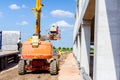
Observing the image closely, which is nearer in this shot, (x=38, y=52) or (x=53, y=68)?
(x=53, y=68)

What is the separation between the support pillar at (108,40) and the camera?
24.9 ft

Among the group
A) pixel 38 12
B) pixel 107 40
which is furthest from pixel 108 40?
pixel 38 12

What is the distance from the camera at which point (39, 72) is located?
1820 centimetres

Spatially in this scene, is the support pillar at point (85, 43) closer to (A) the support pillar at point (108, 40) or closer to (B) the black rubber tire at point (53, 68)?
(B) the black rubber tire at point (53, 68)

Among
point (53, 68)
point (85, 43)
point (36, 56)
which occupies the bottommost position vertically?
point (53, 68)

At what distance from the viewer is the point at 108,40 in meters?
7.71

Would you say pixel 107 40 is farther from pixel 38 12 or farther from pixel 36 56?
pixel 38 12

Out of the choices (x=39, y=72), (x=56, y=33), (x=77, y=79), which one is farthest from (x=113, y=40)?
(x=56, y=33)

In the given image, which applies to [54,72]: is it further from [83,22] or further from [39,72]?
[83,22]

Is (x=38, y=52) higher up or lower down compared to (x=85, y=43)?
lower down

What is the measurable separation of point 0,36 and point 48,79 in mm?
14761

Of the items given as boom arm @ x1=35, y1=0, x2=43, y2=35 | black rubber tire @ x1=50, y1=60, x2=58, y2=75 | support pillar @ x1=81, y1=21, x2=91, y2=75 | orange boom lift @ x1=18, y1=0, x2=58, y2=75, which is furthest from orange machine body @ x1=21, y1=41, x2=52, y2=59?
boom arm @ x1=35, y1=0, x2=43, y2=35

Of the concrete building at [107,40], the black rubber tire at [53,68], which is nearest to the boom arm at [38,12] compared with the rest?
the black rubber tire at [53,68]

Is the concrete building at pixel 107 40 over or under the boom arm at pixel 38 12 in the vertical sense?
under
